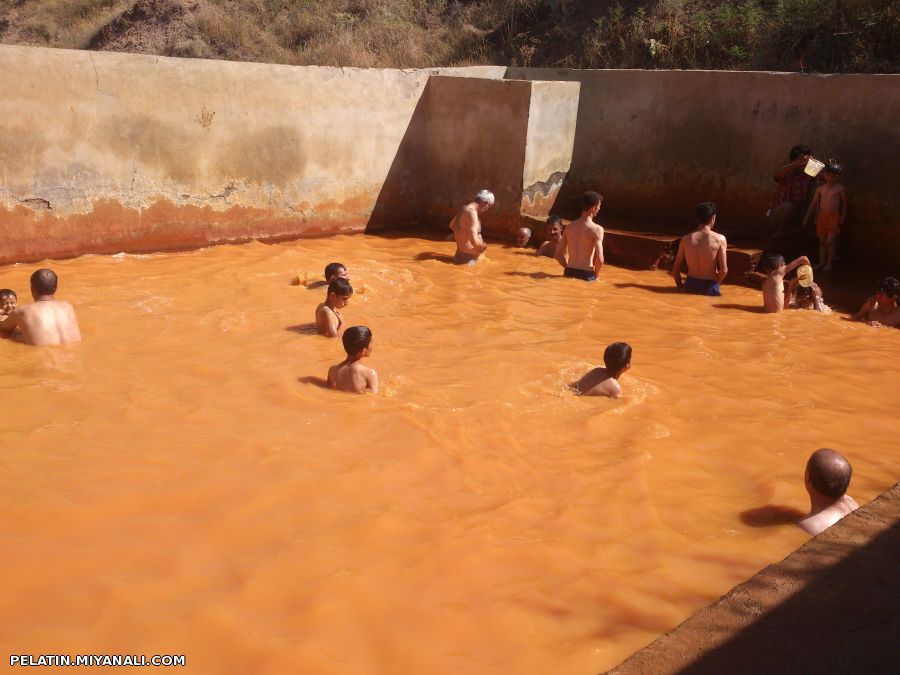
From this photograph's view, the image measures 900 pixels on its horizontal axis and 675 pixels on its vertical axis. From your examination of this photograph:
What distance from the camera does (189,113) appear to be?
9289 mm

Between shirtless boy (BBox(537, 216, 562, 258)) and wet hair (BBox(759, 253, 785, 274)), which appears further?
shirtless boy (BBox(537, 216, 562, 258))

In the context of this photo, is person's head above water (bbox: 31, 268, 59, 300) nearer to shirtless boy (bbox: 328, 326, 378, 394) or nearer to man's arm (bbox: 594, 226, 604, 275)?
shirtless boy (bbox: 328, 326, 378, 394)

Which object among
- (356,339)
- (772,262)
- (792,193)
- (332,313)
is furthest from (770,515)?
(792,193)

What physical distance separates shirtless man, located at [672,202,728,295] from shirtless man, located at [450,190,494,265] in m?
2.31

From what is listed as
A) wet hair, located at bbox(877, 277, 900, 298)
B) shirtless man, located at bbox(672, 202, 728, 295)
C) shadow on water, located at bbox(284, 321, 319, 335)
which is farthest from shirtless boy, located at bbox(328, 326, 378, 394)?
wet hair, located at bbox(877, 277, 900, 298)

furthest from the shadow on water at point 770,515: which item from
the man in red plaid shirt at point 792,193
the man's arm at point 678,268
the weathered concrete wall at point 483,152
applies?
the weathered concrete wall at point 483,152

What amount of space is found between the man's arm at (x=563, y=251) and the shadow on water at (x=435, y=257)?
50.3 inches

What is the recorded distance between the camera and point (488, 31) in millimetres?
18984

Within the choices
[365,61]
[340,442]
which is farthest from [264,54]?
[340,442]

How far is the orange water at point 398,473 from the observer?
3182 millimetres

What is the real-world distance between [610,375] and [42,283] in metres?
4.16

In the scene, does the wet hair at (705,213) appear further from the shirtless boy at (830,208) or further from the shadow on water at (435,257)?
the shadow on water at (435,257)

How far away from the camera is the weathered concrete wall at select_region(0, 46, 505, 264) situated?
8172mm

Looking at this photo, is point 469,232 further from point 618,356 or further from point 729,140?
point 618,356
